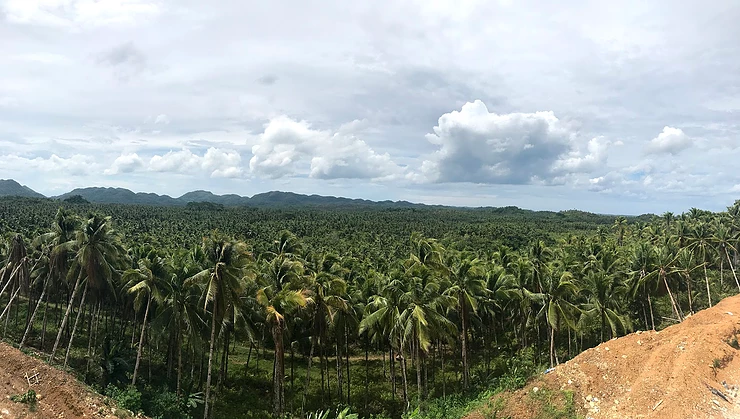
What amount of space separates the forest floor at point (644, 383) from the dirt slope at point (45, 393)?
20433 mm

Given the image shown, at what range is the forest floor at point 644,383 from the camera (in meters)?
18.4

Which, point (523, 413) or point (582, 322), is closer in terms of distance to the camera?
point (523, 413)

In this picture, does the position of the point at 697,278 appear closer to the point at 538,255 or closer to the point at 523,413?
the point at 538,255

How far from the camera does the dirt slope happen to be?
2038cm

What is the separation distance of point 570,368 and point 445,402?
7960 millimetres

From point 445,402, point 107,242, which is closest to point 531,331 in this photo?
point 445,402

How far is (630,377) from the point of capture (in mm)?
20797

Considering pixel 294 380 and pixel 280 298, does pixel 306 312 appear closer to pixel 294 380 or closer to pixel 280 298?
pixel 280 298

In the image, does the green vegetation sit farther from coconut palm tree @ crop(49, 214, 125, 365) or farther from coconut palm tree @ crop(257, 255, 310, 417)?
coconut palm tree @ crop(257, 255, 310, 417)

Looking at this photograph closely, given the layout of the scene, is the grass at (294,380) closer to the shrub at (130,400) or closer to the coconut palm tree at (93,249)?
the shrub at (130,400)

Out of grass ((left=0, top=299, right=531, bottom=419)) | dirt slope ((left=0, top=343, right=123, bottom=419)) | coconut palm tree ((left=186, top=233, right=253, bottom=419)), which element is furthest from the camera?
grass ((left=0, top=299, right=531, bottom=419))

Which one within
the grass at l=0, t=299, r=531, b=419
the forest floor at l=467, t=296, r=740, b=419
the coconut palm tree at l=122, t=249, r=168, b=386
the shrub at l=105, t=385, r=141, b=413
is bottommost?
the grass at l=0, t=299, r=531, b=419

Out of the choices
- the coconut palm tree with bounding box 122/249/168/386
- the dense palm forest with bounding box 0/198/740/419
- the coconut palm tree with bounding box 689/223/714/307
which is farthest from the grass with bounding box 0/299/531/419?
the coconut palm tree with bounding box 689/223/714/307

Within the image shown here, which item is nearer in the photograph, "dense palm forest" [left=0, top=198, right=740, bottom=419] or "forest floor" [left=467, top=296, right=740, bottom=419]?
"forest floor" [left=467, top=296, right=740, bottom=419]
